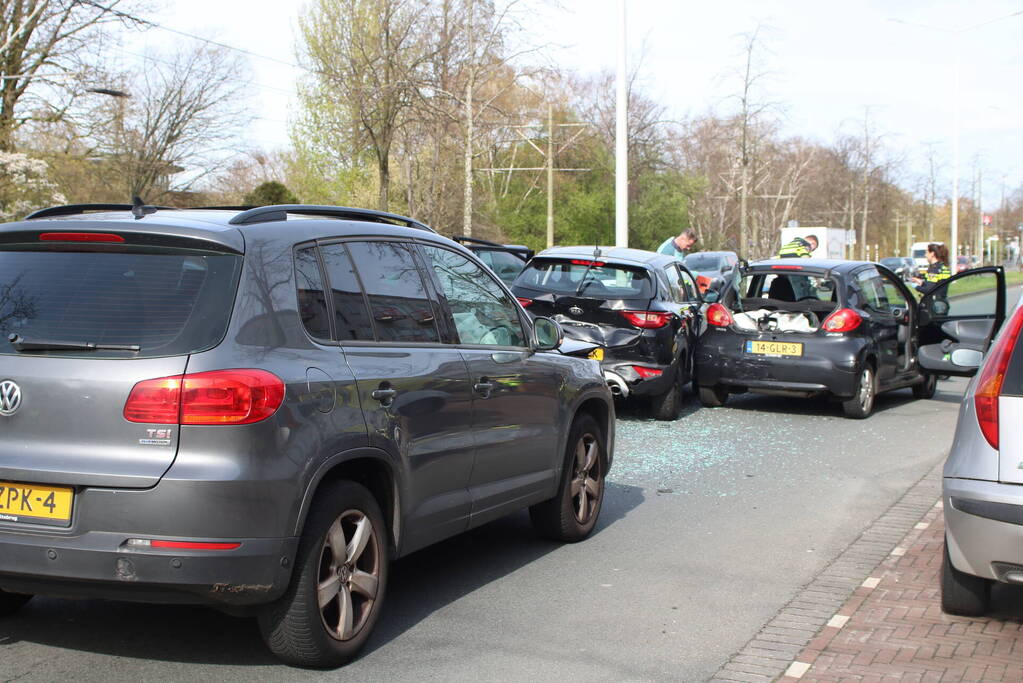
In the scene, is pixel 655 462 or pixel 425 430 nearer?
pixel 425 430

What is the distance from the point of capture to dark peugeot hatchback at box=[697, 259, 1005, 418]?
11930 mm

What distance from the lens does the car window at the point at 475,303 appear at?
5477 mm

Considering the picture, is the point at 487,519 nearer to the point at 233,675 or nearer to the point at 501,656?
the point at 501,656

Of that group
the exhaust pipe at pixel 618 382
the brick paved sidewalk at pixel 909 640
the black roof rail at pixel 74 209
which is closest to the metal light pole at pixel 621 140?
the exhaust pipe at pixel 618 382

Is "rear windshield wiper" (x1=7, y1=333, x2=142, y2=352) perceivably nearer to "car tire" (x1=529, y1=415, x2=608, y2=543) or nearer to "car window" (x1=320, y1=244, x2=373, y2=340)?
"car window" (x1=320, y1=244, x2=373, y2=340)

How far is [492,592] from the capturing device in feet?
18.5

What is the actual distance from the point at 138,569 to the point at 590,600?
2.35 meters

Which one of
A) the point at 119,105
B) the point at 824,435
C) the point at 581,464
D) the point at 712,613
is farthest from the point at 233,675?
the point at 119,105

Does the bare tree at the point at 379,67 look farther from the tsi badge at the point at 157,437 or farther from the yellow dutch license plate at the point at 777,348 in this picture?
the tsi badge at the point at 157,437

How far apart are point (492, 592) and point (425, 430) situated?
117 centimetres

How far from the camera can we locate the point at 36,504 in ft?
13.0

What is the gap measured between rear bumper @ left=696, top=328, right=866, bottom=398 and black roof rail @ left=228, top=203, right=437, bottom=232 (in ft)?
23.6

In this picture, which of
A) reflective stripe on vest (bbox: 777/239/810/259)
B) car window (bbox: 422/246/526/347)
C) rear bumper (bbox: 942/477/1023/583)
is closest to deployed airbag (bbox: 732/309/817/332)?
reflective stripe on vest (bbox: 777/239/810/259)

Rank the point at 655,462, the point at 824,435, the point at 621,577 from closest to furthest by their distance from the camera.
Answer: the point at 621,577, the point at 655,462, the point at 824,435
